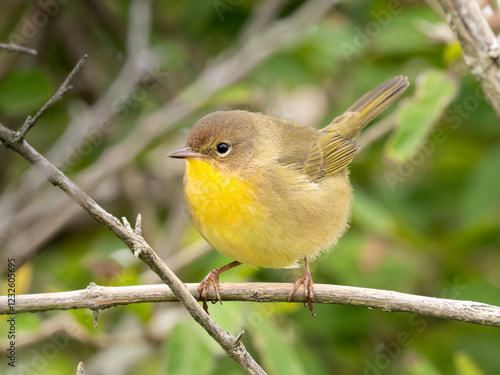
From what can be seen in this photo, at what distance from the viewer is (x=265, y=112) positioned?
5.19 metres

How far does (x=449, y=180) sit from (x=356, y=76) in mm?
1083

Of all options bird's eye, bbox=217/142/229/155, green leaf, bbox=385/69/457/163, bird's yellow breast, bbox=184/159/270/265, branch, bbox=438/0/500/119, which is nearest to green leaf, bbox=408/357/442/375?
bird's yellow breast, bbox=184/159/270/265

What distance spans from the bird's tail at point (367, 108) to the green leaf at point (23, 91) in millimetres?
2092

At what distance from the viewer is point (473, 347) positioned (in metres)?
4.38

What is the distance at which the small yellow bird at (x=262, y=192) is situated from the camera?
3.46 metres

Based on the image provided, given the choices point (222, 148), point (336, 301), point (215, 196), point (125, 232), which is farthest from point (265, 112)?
point (125, 232)

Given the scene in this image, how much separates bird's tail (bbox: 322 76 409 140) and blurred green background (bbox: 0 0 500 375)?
21 centimetres

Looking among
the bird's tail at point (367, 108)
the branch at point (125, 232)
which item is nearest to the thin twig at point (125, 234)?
the branch at point (125, 232)

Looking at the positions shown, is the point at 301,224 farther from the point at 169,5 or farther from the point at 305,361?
the point at 169,5

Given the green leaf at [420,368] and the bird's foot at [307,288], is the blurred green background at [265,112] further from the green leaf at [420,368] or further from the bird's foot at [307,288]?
the bird's foot at [307,288]

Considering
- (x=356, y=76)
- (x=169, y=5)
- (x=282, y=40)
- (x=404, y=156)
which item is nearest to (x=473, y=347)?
(x=404, y=156)

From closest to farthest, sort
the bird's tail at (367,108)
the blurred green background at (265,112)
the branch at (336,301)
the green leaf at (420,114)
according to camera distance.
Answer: the branch at (336,301) < the green leaf at (420,114) < the blurred green background at (265,112) < the bird's tail at (367,108)

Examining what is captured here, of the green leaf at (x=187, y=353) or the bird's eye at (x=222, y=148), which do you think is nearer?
the green leaf at (x=187, y=353)

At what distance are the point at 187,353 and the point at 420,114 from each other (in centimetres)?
181
